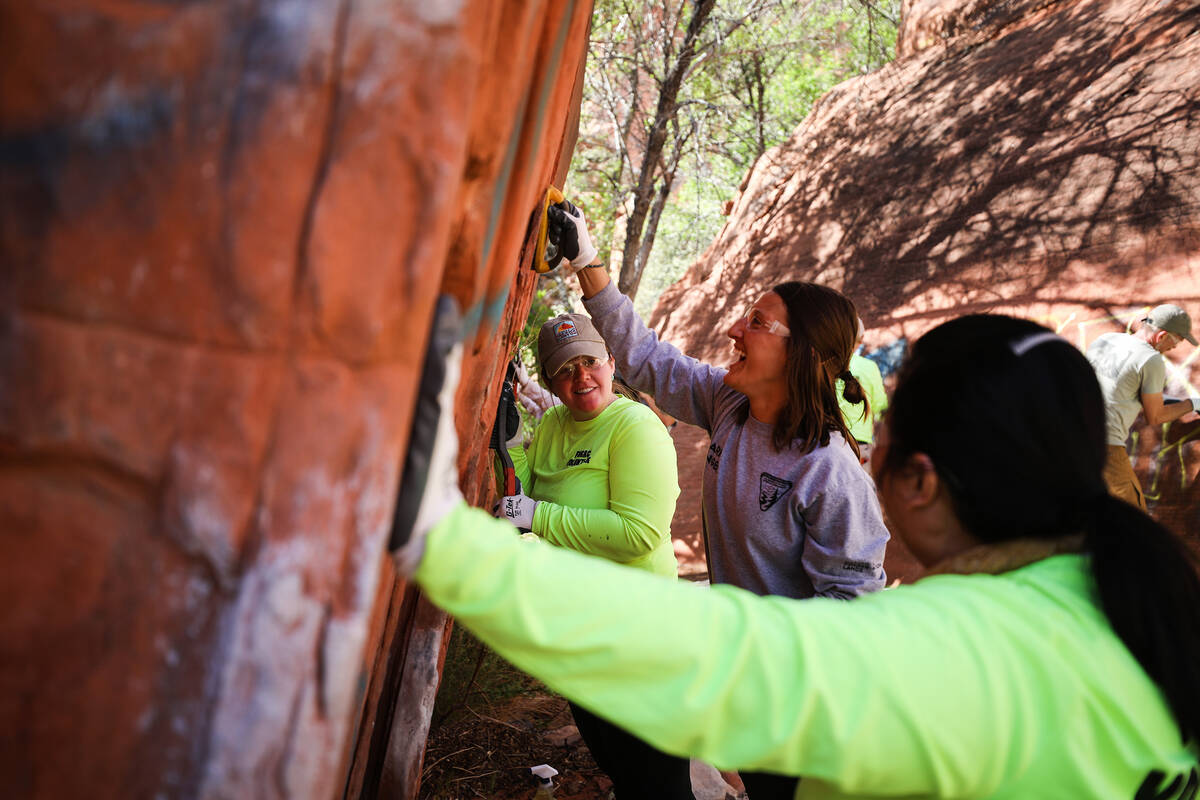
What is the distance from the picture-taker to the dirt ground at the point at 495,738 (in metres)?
3.35

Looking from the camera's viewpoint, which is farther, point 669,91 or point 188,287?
point 669,91

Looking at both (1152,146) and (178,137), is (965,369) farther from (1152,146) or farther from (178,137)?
(1152,146)

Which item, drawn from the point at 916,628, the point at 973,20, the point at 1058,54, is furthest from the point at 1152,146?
the point at 916,628

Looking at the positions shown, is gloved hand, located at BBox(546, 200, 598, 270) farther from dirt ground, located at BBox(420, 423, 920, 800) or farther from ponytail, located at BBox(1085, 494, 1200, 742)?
dirt ground, located at BBox(420, 423, 920, 800)

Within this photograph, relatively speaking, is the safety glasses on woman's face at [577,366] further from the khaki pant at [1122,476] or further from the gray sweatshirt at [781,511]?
the khaki pant at [1122,476]

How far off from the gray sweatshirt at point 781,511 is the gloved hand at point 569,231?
8.9 inches

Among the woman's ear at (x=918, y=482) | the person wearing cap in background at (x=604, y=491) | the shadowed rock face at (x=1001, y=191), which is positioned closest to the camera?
the woman's ear at (x=918, y=482)

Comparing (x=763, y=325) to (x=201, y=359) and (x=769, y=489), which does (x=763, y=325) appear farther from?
(x=201, y=359)

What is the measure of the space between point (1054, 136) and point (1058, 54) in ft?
3.96

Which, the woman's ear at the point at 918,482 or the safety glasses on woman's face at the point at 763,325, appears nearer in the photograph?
the woman's ear at the point at 918,482

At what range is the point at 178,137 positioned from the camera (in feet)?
2.94

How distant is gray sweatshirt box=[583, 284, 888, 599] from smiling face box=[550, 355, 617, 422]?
18cm

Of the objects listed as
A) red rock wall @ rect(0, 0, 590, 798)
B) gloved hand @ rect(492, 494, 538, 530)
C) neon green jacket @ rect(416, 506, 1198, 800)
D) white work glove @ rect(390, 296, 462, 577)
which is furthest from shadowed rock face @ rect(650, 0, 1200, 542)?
red rock wall @ rect(0, 0, 590, 798)

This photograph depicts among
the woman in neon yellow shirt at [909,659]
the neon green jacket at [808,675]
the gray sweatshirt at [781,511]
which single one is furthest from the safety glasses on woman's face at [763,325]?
the neon green jacket at [808,675]
